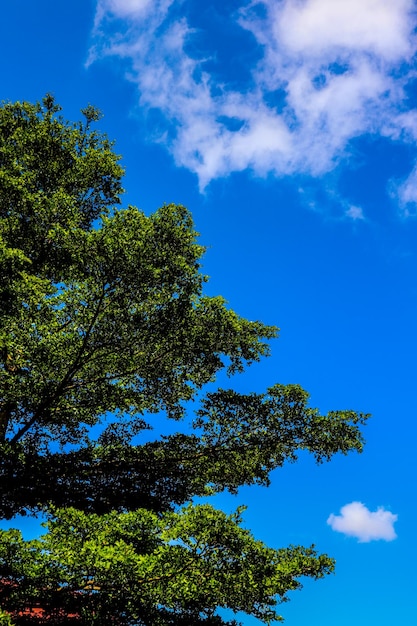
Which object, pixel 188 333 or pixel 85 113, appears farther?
pixel 85 113

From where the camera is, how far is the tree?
929cm

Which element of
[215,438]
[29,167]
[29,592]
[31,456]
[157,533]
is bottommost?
[29,592]

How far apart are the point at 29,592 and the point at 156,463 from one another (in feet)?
13.6

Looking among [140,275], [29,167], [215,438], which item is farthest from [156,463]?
[29,167]

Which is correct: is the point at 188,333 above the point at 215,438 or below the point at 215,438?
above

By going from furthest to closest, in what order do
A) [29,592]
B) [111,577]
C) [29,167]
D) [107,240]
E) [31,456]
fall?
[29,167]
[31,456]
[107,240]
[29,592]
[111,577]

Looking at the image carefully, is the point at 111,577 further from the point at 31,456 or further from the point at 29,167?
the point at 29,167

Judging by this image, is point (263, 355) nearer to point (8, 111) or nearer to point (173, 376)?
point (173, 376)

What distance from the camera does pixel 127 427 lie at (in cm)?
1366

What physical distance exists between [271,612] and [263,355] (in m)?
5.53

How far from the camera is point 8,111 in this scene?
54.3ft

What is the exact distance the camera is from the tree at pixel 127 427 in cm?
929

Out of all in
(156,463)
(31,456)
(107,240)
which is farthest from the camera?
(156,463)

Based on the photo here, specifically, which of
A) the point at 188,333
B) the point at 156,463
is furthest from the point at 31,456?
the point at 188,333
